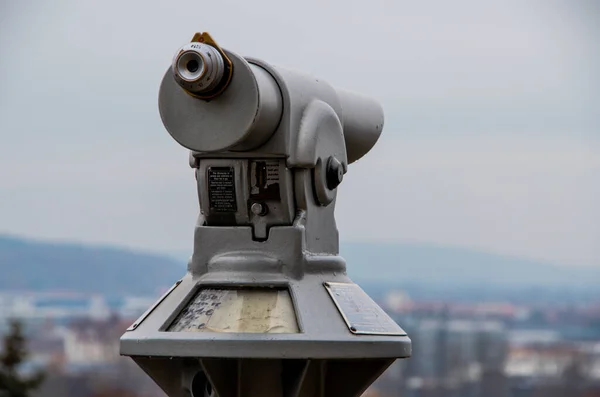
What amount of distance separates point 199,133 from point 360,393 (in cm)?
118

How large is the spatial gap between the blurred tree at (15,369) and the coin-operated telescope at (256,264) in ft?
28.5

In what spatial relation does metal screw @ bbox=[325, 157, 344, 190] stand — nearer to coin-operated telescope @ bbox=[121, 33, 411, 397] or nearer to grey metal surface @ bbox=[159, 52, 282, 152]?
coin-operated telescope @ bbox=[121, 33, 411, 397]

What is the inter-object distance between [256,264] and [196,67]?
32.5 inches

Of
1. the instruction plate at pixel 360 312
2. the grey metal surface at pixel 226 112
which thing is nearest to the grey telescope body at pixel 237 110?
the grey metal surface at pixel 226 112

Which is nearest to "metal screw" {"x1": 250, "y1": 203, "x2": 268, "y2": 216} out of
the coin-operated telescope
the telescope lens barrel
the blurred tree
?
the coin-operated telescope

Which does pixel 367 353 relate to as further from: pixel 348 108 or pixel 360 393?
pixel 348 108

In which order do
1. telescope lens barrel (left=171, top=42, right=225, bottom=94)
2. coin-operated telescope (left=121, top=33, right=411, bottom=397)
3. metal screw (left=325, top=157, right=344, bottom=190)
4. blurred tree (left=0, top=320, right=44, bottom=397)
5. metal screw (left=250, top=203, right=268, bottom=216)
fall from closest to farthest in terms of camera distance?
telescope lens barrel (left=171, top=42, right=225, bottom=94), coin-operated telescope (left=121, top=33, right=411, bottom=397), metal screw (left=250, top=203, right=268, bottom=216), metal screw (left=325, top=157, right=344, bottom=190), blurred tree (left=0, top=320, right=44, bottom=397)

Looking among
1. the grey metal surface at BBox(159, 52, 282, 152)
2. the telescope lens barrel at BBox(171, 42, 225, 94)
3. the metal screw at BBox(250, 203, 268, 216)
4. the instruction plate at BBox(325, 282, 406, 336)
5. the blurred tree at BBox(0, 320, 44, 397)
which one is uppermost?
the telescope lens barrel at BBox(171, 42, 225, 94)

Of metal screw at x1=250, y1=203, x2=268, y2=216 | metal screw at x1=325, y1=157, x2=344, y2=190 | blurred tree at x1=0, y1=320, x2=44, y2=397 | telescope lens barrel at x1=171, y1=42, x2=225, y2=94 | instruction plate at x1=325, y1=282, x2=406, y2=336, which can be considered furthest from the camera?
blurred tree at x1=0, y1=320, x2=44, y2=397

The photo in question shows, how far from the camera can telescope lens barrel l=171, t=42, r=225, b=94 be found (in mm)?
5289

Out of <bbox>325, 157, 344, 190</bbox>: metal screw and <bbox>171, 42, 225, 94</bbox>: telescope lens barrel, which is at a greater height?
<bbox>171, 42, 225, 94</bbox>: telescope lens barrel

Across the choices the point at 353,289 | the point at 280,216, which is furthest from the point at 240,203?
the point at 353,289

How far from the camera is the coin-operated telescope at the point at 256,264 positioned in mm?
5422

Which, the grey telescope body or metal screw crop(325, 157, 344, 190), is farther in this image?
metal screw crop(325, 157, 344, 190)
